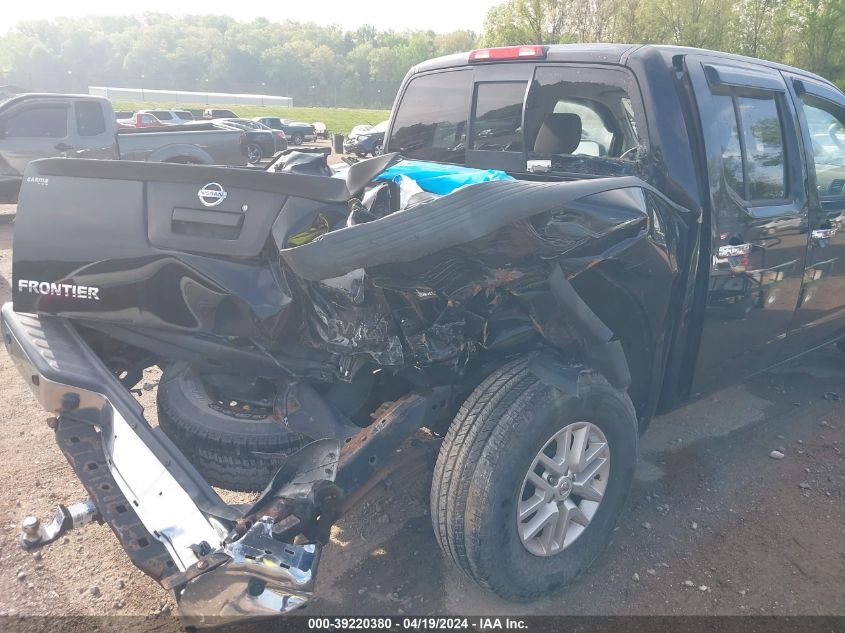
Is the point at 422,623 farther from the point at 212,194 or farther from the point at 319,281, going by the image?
the point at 212,194

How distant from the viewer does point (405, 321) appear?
2.49 m

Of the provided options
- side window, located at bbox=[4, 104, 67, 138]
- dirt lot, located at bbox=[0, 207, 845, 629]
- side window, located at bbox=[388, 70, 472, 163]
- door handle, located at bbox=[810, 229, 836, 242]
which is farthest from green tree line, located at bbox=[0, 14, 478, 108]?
dirt lot, located at bbox=[0, 207, 845, 629]

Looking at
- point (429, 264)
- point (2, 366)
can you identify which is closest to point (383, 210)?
point (429, 264)

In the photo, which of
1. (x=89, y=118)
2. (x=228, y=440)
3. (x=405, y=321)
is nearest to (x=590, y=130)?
(x=405, y=321)

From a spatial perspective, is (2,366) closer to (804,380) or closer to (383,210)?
(383,210)

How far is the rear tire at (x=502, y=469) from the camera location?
2.35 metres

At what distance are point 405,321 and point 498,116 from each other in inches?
63.9

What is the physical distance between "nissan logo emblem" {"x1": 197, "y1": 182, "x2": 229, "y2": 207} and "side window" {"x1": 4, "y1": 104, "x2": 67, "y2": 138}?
1040cm

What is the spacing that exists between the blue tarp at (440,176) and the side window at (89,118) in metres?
10.5

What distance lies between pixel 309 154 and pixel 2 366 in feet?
10.5

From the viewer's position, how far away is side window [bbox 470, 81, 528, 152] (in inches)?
137

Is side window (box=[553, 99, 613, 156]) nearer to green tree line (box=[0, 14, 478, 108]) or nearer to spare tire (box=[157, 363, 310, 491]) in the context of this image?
Result: spare tire (box=[157, 363, 310, 491])

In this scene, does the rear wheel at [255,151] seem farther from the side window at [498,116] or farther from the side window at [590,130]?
the side window at [590,130]

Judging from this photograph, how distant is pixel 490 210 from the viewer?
6.82ft
